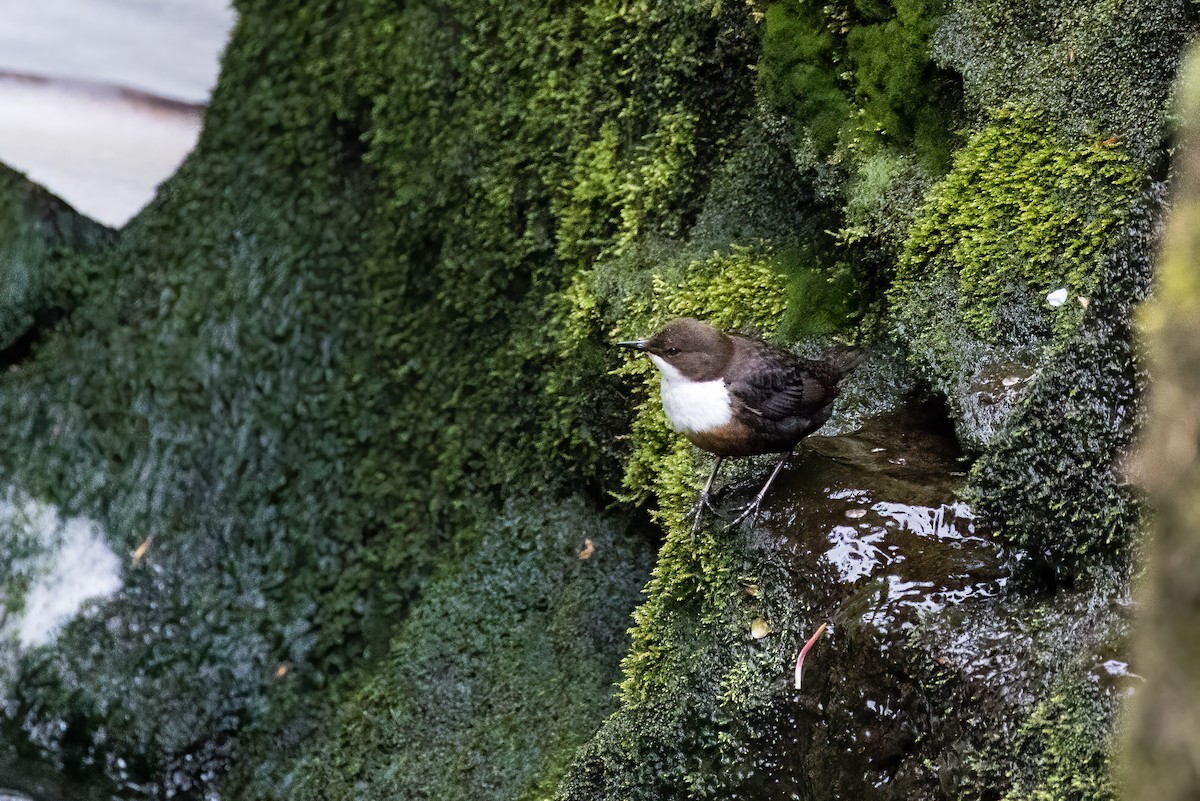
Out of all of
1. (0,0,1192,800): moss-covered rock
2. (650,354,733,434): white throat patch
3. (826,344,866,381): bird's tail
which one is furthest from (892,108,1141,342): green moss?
(650,354,733,434): white throat patch

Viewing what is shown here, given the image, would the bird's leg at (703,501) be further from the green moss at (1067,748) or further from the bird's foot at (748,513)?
the green moss at (1067,748)

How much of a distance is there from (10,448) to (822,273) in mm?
4906

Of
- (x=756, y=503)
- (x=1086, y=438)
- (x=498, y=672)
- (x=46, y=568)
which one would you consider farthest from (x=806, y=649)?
(x=46, y=568)

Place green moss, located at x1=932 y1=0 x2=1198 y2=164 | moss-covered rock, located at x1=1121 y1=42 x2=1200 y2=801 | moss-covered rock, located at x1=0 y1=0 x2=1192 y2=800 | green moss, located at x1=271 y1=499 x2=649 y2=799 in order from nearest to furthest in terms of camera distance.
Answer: moss-covered rock, located at x1=1121 y1=42 x2=1200 y2=801 → moss-covered rock, located at x1=0 y1=0 x2=1192 y2=800 → green moss, located at x1=932 y1=0 x2=1198 y2=164 → green moss, located at x1=271 y1=499 x2=649 y2=799

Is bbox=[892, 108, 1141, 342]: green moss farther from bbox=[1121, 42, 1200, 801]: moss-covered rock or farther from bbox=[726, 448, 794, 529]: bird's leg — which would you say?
bbox=[1121, 42, 1200, 801]: moss-covered rock

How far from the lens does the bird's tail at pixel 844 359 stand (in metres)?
3.28

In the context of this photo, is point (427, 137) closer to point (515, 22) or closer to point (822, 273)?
point (515, 22)

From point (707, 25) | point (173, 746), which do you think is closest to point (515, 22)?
point (707, 25)

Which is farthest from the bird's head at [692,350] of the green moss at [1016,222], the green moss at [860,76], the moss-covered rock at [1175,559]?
the moss-covered rock at [1175,559]

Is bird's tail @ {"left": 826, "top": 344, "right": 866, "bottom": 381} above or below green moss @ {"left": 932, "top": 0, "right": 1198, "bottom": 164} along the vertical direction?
below

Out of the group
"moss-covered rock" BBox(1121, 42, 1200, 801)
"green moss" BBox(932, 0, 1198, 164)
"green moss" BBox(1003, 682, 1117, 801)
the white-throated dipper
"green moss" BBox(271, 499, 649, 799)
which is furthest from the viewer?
"green moss" BBox(271, 499, 649, 799)

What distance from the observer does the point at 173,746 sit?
513 centimetres

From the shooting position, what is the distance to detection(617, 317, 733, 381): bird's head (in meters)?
3.15

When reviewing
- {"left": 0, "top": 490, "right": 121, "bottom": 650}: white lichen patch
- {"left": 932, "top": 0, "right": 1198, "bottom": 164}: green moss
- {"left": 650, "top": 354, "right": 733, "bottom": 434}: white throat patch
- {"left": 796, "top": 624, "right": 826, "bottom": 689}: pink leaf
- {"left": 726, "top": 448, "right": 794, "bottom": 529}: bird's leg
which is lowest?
{"left": 0, "top": 490, "right": 121, "bottom": 650}: white lichen patch
